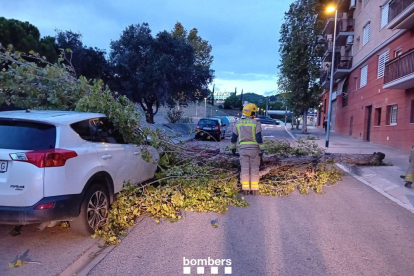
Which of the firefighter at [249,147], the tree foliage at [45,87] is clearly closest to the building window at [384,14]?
the firefighter at [249,147]

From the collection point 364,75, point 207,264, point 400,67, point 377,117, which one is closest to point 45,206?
point 207,264

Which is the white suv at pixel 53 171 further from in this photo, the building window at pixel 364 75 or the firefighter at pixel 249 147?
the building window at pixel 364 75

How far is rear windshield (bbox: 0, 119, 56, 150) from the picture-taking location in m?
3.82

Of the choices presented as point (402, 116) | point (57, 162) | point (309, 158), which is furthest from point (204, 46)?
point (57, 162)

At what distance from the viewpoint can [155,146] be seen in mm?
6465

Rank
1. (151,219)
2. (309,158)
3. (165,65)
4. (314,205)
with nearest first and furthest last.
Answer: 1. (151,219)
2. (314,205)
3. (309,158)
4. (165,65)

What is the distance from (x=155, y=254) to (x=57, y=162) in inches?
62.5

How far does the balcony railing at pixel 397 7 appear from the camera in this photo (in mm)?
14711

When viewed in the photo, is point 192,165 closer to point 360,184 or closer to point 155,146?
point 155,146

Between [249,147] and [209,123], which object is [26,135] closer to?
[249,147]

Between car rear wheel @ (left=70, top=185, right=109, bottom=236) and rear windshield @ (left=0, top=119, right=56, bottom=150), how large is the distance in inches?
33.6

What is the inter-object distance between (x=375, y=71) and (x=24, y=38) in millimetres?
20109

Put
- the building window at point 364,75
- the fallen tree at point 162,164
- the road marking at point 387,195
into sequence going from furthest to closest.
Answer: the building window at point 364,75, the road marking at point 387,195, the fallen tree at point 162,164

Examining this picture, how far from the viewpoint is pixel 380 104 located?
63.8 feet
